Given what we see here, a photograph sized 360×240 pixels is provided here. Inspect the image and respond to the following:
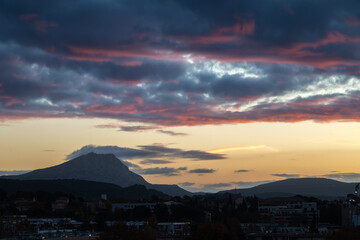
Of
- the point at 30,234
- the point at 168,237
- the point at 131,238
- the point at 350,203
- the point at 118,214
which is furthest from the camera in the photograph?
the point at 118,214

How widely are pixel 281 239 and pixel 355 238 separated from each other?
1832 inches

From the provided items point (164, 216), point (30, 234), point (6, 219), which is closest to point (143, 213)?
point (164, 216)

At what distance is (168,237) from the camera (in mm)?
154500

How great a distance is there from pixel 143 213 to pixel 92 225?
32274 mm

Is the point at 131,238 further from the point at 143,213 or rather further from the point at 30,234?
the point at 143,213

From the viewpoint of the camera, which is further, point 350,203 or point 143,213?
point 143,213

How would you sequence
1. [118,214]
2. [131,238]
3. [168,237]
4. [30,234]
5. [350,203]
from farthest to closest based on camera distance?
1. [118,214]
2. [350,203]
3. [168,237]
4. [30,234]
5. [131,238]

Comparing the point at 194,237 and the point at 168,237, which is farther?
the point at 168,237

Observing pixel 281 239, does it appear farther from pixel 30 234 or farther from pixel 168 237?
pixel 30 234

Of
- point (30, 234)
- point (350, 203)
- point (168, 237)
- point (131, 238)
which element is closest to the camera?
point (131, 238)

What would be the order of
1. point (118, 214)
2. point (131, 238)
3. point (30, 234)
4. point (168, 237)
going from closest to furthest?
1. point (131, 238)
2. point (30, 234)
3. point (168, 237)
4. point (118, 214)

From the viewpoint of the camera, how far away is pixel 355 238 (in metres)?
112

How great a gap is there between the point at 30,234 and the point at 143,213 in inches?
2384

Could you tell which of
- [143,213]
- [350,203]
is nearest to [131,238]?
[350,203]
